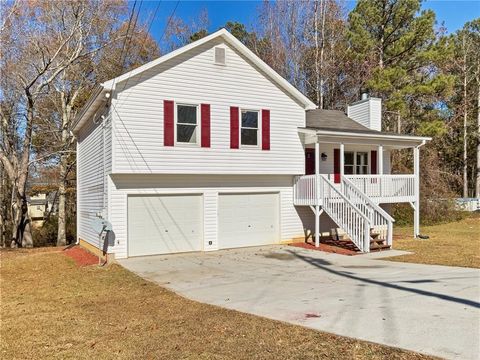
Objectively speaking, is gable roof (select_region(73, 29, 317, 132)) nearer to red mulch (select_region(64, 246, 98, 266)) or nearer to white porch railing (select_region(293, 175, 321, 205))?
white porch railing (select_region(293, 175, 321, 205))

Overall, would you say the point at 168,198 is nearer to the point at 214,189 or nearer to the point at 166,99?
the point at 214,189

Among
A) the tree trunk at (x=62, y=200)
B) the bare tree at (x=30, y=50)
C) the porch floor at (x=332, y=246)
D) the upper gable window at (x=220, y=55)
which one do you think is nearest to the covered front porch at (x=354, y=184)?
the porch floor at (x=332, y=246)

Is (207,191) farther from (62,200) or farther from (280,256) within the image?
(62,200)

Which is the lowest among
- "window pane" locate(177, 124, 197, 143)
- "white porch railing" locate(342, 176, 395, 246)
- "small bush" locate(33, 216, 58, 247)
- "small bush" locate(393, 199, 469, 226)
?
"small bush" locate(33, 216, 58, 247)

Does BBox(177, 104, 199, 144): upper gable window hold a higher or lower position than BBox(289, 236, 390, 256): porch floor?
higher

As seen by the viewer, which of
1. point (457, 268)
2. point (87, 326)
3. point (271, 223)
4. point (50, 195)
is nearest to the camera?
point (87, 326)

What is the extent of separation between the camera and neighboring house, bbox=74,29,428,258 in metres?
12.4

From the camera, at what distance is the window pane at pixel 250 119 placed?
14.4m

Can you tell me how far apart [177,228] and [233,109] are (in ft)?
14.3

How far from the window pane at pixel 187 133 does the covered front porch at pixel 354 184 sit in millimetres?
4047

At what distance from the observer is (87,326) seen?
19.7 ft

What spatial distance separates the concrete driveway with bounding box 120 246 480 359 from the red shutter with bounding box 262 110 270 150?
392 cm

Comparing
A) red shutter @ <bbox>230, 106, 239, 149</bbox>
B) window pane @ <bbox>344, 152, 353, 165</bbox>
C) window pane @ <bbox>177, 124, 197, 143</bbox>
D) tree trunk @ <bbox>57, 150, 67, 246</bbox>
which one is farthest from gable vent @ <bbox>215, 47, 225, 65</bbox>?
tree trunk @ <bbox>57, 150, 67, 246</bbox>

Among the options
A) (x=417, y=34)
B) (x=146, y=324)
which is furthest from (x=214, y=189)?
(x=417, y=34)
